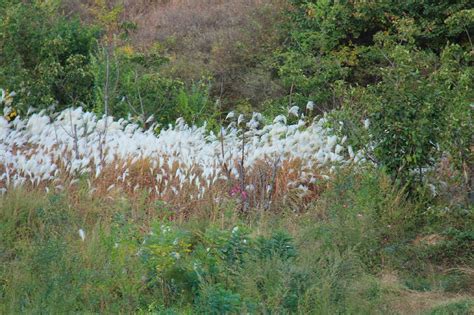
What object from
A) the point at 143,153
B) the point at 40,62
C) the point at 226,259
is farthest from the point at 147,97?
the point at 226,259

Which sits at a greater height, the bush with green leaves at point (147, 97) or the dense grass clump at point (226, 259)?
the dense grass clump at point (226, 259)

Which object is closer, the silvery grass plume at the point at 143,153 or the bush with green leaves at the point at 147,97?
the silvery grass plume at the point at 143,153

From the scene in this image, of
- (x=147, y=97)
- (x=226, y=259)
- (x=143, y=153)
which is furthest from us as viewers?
(x=147, y=97)

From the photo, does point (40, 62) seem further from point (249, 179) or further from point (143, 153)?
point (249, 179)

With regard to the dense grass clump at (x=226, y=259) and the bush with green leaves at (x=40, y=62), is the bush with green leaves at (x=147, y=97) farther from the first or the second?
the dense grass clump at (x=226, y=259)

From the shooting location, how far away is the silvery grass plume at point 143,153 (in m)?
10.5

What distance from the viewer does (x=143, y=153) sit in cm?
1133

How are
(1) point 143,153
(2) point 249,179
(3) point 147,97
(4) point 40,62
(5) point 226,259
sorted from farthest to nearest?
(4) point 40,62, (3) point 147,97, (1) point 143,153, (2) point 249,179, (5) point 226,259

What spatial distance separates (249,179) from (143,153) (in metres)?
1.44

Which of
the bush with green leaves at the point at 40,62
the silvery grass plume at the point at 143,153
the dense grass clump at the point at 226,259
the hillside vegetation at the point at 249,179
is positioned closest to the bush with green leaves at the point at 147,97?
the hillside vegetation at the point at 249,179

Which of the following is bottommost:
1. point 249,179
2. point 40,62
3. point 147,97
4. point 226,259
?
point 147,97

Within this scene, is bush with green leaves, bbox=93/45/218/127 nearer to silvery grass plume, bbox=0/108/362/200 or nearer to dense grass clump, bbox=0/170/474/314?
silvery grass plume, bbox=0/108/362/200

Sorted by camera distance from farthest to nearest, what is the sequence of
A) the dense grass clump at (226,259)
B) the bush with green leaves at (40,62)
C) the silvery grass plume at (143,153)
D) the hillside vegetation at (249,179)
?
the bush with green leaves at (40,62) → the silvery grass plume at (143,153) → the hillside vegetation at (249,179) → the dense grass clump at (226,259)

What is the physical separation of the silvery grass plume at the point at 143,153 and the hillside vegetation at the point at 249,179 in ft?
0.10
